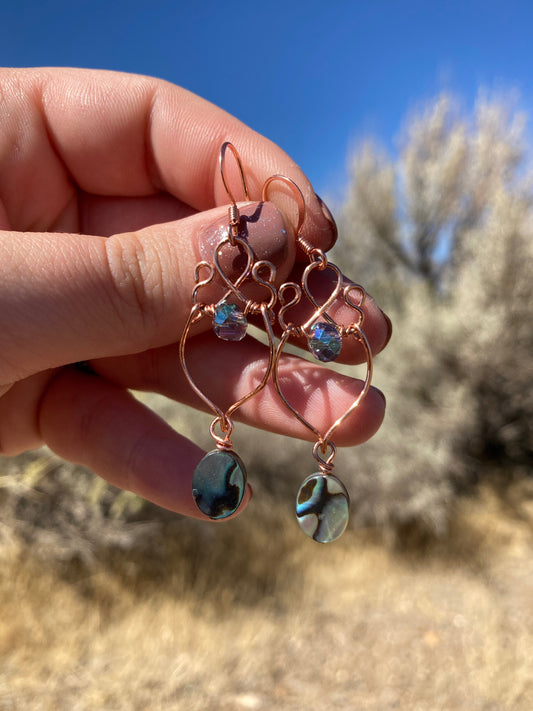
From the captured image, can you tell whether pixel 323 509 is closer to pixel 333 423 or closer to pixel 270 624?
pixel 333 423

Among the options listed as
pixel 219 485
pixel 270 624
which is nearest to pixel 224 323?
pixel 219 485

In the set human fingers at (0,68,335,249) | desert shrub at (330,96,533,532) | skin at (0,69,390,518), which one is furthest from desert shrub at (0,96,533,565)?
human fingers at (0,68,335,249)

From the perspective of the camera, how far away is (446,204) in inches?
183

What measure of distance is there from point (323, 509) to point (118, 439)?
2.35ft

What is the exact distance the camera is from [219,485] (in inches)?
52.8

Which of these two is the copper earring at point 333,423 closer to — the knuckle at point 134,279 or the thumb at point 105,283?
the thumb at point 105,283

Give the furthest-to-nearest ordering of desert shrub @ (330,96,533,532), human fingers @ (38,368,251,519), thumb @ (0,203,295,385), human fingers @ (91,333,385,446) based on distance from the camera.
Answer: desert shrub @ (330,96,533,532) → human fingers @ (38,368,251,519) → human fingers @ (91,333,385,446) → thumb @ (0,203,295,385)

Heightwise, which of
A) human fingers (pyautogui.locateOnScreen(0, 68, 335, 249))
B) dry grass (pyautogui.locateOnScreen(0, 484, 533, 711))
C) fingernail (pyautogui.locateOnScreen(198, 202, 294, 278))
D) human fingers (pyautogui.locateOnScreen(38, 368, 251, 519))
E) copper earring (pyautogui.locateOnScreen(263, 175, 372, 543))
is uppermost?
human fingers (pyautogui.locateOnScreen(0, 68, 335, 249))

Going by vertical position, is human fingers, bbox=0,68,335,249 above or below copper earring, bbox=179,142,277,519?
above

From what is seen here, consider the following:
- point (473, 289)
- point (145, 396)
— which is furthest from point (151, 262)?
point (473, 289)

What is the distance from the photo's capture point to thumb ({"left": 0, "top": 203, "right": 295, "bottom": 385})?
1197 mm

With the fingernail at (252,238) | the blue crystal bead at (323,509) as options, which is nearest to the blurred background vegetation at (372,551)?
the blue crystal bead at (323,509)

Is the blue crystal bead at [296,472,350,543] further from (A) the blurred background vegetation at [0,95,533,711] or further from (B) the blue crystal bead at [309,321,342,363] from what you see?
(A) the blurred background vegetation at [0,95,533,711]

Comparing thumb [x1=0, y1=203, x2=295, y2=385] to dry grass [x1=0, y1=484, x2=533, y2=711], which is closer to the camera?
thumb [x1=0, y1=203, x2=295, y2=385]
